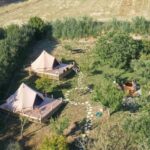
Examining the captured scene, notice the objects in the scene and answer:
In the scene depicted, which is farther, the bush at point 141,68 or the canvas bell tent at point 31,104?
the bush at point 141,68

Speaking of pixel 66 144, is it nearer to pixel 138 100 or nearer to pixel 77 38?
pixel 138 100

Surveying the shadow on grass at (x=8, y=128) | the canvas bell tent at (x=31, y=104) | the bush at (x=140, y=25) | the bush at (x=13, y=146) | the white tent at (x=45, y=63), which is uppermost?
the bush at (x=140, y=25)

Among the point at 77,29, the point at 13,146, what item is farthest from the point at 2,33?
the point at 13,146

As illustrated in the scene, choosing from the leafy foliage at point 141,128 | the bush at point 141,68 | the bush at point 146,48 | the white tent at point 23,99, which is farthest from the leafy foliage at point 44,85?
the bush at point 146,48

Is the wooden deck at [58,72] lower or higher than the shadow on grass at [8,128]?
higher

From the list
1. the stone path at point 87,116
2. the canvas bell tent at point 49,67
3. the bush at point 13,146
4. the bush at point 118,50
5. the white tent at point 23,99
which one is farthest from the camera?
the bush at point 118,50

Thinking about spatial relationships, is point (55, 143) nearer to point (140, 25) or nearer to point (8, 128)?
point (8, 128)

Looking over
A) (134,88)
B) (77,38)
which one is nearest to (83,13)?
(77,38)

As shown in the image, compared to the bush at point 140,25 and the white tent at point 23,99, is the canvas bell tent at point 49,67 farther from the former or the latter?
the bush at point 140,25
